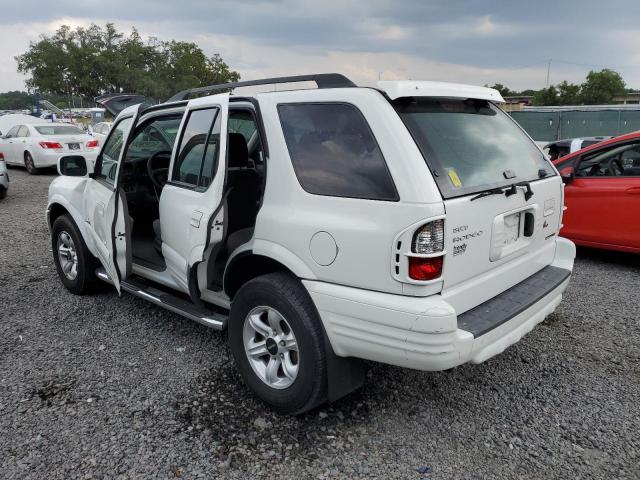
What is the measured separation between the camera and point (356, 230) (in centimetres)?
253

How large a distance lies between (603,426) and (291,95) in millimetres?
2562

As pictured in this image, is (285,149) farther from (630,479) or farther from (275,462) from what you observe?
(630,479)

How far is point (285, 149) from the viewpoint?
2.90 m

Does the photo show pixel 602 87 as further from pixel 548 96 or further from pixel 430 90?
pixel 430 90

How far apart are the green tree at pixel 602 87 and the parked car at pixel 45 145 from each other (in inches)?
3401

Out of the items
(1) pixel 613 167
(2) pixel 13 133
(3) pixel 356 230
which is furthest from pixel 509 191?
(2) pixel 13 133

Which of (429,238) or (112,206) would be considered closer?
(429,238)

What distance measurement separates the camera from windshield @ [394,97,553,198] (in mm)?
2598

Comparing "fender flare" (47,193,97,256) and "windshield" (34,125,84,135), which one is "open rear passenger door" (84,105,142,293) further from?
"windshield" (34,125,84,135)

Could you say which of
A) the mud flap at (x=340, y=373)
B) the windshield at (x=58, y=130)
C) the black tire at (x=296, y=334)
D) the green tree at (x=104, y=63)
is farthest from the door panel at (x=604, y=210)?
the green tree at (x=104, y=63)

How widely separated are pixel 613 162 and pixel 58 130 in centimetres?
1466

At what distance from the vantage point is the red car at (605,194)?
5484mm

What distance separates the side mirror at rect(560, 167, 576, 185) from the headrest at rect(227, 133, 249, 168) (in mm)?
4061

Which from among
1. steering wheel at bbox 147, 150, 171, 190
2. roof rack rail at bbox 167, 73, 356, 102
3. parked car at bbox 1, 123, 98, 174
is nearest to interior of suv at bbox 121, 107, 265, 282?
roof rack rail at bbox 167, 73, 356, 102
